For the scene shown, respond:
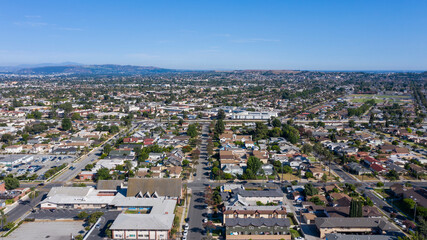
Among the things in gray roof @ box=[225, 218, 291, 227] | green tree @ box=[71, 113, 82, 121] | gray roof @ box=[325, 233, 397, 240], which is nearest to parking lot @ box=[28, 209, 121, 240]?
gray roof @ box=[225, 218, 291, 227]

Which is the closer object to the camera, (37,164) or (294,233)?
(294,233)

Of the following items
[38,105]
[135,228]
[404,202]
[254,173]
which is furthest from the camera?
[38,105]

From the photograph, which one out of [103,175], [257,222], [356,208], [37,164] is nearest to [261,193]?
[257,222]

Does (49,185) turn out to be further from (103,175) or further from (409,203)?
(409,203)

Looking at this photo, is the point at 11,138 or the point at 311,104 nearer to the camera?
the point at 11,138

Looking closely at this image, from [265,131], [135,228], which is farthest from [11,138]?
[265,131]

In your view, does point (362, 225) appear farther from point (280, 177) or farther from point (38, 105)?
point (38, 105)
